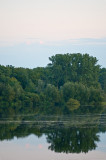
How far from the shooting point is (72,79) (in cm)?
7012

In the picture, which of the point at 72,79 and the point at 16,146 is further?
the point at 72,79

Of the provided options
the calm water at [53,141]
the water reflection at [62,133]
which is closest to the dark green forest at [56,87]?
the water reflection at [62,133]

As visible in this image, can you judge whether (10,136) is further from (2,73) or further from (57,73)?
(57,73)

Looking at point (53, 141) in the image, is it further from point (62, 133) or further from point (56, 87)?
point (56, 87)

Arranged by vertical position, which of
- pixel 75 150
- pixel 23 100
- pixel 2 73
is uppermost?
pixel 2 73

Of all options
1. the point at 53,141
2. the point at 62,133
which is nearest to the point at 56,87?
the point at 62,133

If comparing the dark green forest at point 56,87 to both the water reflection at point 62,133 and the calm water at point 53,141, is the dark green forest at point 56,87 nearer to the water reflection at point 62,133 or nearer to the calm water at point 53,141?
the water reflection at point 62,133

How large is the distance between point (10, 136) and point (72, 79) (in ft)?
149

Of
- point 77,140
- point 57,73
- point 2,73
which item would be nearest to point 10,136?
point 77,140

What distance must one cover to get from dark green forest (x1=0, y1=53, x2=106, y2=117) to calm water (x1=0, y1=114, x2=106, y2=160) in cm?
2332

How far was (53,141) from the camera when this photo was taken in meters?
23.0

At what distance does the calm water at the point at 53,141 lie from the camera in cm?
1917

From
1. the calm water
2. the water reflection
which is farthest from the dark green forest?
the calm water

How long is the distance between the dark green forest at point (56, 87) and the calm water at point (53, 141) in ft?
76.5
